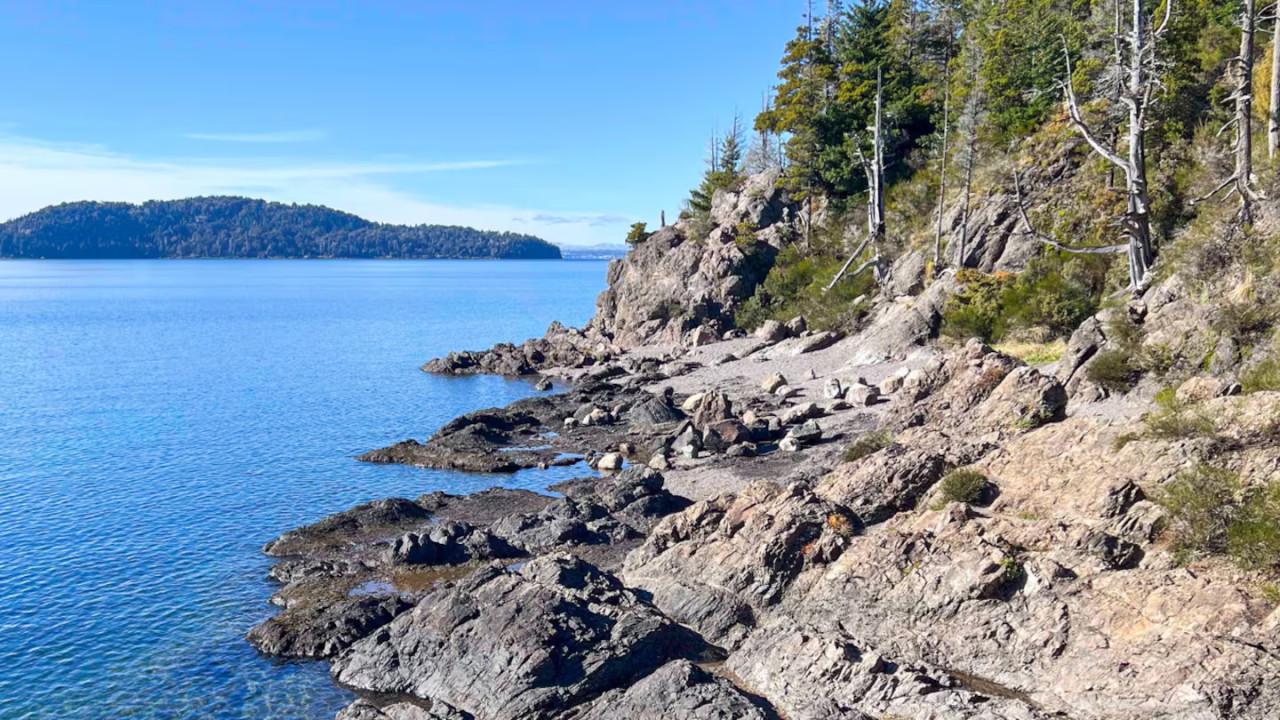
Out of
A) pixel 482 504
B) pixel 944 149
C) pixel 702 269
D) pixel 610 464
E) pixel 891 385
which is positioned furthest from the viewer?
pixel 702 269

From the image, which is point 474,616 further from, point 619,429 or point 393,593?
point 619,429

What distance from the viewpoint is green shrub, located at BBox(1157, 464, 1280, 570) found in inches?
635

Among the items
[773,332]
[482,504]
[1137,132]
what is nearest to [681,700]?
[482,504]

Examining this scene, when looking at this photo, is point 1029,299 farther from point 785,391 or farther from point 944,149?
point 944,149

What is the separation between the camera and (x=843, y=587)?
2034cm

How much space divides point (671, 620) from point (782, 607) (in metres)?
2.75

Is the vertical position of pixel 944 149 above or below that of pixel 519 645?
above

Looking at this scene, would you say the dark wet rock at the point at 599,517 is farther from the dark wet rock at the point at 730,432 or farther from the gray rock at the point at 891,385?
the gray rock at the point at 891,385

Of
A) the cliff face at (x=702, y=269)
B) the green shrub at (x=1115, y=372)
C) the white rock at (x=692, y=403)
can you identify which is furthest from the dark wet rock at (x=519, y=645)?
the cliff face at (x=702, y=269)

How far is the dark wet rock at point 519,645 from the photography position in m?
18.2

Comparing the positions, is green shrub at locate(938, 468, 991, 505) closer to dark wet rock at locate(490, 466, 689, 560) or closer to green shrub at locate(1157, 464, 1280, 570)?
green shrub at locate(1157, 464, 1280, 570)

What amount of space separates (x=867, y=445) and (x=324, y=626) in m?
20.7

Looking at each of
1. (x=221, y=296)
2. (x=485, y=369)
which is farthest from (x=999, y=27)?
(x=221, y=296)

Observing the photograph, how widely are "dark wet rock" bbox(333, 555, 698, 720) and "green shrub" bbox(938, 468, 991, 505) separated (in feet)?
26.0
